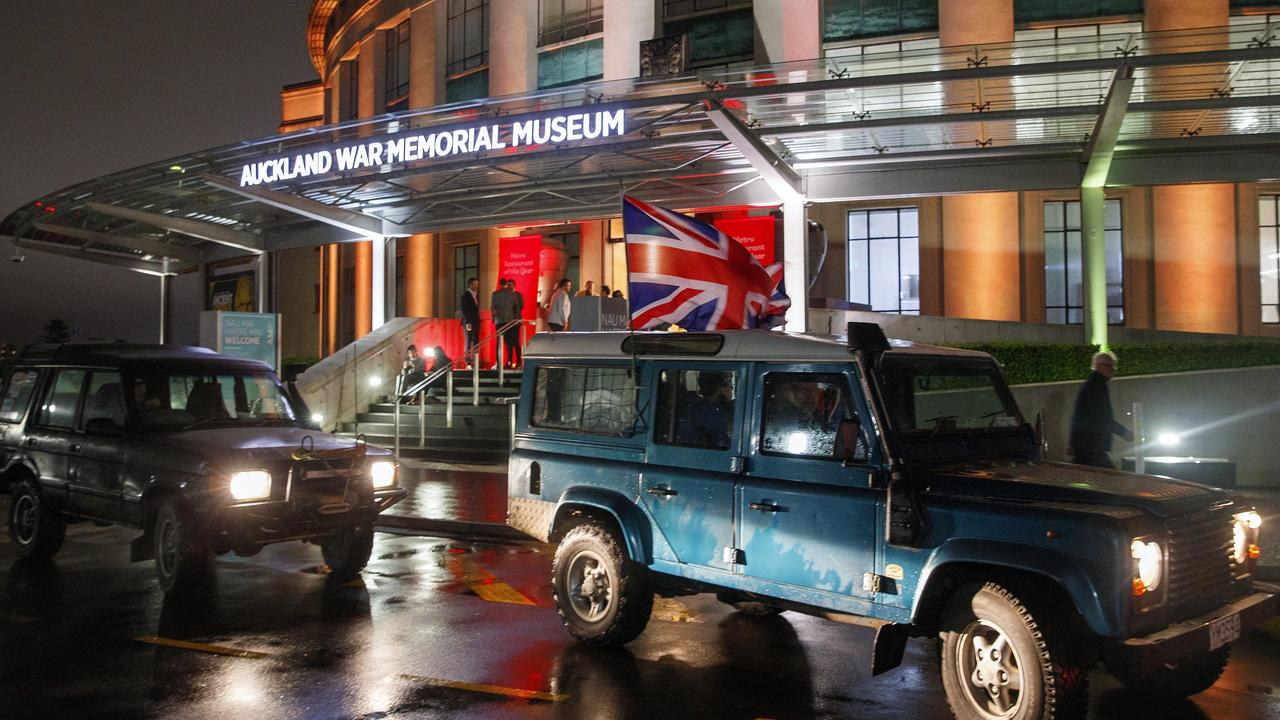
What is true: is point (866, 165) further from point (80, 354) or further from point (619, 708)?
point (619, 708)

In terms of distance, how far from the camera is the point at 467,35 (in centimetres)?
3002

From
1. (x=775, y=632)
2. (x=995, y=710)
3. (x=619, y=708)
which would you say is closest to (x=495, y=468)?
(x=775, y=632)

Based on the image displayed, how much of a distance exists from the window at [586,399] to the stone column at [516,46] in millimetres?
21426

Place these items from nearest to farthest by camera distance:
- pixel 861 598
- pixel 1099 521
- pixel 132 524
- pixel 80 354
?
pixel 1099 521, pixel 861 598, pixel 132 524, pixel 80 354

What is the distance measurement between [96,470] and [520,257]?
17385 mm

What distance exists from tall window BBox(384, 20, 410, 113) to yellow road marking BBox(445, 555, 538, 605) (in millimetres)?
25478

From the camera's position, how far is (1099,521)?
4.62m

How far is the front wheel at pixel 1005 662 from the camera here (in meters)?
4.70

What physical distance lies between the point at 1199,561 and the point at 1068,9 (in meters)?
20.5

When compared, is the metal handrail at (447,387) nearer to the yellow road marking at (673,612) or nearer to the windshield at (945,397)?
the yellow road marking at (673,612)

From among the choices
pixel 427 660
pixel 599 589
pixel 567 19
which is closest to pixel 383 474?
pixel 427 660

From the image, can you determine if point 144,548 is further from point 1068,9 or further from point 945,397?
point 1068,9

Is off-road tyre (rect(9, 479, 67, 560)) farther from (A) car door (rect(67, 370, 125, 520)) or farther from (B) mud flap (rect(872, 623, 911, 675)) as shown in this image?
(B) mud flap (rect(872, 623, 911, 675))

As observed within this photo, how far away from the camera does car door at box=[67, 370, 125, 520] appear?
355 inches
